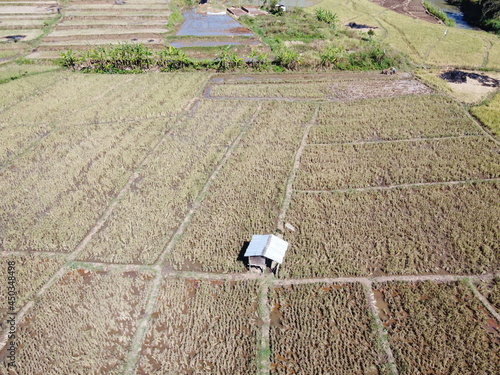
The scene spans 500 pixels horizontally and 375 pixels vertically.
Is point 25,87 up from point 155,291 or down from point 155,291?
up

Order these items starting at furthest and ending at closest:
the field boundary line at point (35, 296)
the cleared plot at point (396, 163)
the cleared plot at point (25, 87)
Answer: the cleared plot at point (25, 87)
the cleared plot at point (396, 163)
the field boundary line at point (35, 296)

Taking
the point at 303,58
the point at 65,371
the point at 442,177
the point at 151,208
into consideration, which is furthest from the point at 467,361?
the point at 303,58

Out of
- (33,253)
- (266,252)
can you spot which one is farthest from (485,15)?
(33,253)

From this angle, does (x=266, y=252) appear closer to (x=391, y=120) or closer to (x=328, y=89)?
(x=391, y=120)

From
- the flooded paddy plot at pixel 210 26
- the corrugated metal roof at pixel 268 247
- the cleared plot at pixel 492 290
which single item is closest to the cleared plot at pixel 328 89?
the flooded paddy plot at pixel 210 26

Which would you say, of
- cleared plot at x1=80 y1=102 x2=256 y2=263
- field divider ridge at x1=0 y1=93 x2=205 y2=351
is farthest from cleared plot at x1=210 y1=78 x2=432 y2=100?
field divider ridge at x1=0 y1=93 x2=205 y2=351

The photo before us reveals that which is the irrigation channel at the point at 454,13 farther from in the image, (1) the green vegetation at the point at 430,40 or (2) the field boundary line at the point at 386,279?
(2) the field boundary line at the point at 386,279

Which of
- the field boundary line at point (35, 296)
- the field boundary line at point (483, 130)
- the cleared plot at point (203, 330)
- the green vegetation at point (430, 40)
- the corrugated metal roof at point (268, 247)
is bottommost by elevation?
the field boundary line at point (35, 296)
